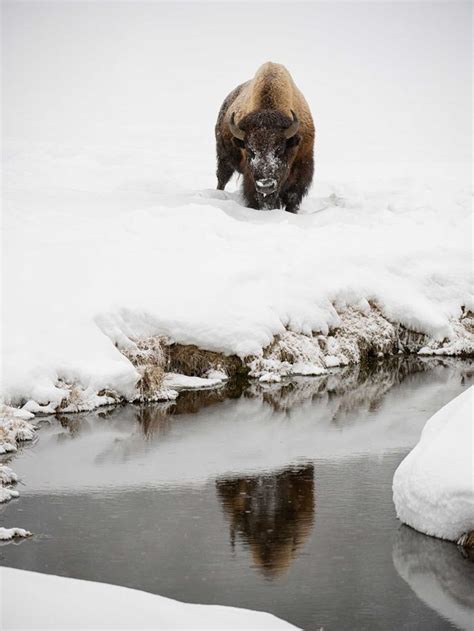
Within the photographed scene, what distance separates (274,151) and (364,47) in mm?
74299

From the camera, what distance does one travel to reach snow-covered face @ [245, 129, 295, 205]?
60.5 feet

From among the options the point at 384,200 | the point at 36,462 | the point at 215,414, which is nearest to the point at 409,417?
the point at 215,414

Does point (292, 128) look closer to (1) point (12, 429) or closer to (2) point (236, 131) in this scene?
(2) point (236, 131)

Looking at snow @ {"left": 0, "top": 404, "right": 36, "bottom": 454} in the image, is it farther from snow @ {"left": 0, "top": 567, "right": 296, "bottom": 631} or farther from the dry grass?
snow @ {"left": 0, "top": 567, "right": 296, "bottom": 631}

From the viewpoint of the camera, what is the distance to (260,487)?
930 centimetres

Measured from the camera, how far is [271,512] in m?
8.55

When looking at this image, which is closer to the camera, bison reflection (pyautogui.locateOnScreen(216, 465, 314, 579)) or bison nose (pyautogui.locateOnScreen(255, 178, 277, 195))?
bison reflection (pyautogui.locateOnScreen(216, 465, 314, 579))

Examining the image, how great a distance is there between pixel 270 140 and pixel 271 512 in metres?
11.1

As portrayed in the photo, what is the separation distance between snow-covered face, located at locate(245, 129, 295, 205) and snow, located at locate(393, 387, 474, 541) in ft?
35.4

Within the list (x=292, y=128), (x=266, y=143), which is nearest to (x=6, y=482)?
(x=266, y=143)

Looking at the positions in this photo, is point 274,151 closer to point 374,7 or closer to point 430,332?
point 430,332

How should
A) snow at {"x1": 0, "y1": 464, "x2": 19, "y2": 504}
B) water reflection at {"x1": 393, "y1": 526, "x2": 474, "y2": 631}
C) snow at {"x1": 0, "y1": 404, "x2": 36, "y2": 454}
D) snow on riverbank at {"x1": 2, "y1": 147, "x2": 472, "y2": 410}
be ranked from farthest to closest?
snow on riverbank at {"x1": 2, "y1": 147, "x2": 472, "y2": 410} → snow at {"x1": 0, "y1": 404, "x2": 36, "y2": 454} → snow at {"x1": 0, "y1": 464, "x2": 19, "y2": 504} → water reflection at {"x1": 393, "y1": 526, "x2": 474, "y2": 631}

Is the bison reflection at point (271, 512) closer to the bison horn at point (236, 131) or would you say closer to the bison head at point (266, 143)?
the bison head at point (266, 143)

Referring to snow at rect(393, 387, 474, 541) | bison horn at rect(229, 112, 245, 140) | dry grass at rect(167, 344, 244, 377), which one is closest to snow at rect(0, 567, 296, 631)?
snow at rect(393, 387, 474, 541)
